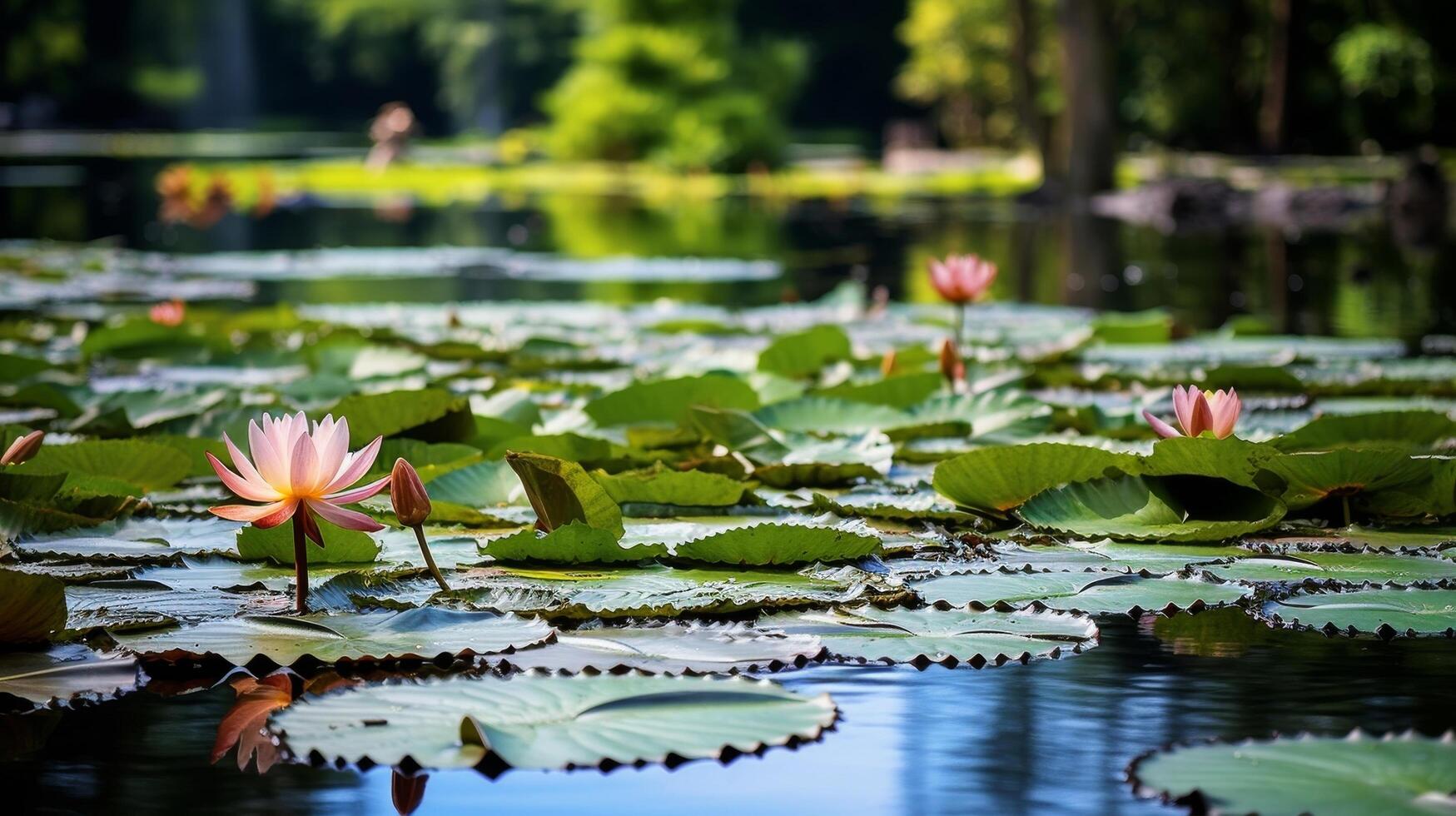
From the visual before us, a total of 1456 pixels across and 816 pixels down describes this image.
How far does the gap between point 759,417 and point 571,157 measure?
23214 mm

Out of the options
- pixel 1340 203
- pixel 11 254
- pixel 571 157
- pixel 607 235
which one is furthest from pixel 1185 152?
pixel 11 254

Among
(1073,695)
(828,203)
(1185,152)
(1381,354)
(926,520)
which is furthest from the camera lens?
(1185,152)

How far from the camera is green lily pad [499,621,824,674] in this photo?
5.21 feet

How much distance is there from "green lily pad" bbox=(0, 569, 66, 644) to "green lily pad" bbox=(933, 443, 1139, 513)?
3.52ft

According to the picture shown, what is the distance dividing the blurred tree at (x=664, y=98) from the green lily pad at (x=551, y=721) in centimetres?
2181

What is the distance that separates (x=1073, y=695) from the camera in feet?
5.23

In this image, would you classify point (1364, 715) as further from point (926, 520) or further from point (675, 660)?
point (926, 520)

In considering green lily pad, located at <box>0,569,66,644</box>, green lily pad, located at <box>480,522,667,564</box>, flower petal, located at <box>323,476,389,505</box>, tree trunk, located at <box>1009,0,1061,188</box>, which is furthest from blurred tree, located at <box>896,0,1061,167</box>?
green lily pad, located at <box>0,569,66,644</box>

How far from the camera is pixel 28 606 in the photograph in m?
1.59

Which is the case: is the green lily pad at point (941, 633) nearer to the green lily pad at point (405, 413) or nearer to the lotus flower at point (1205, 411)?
the lotus flower at point (1205, 411)

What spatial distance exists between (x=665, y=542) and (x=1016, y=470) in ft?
1.53

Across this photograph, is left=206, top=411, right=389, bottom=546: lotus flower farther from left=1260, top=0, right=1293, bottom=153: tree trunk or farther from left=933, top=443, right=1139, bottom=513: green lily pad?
left=1260, top=0, right=1293, bottom=153: tree trunk

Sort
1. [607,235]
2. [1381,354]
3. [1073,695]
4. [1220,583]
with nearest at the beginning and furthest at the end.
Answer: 1. [1073,695]
2. [1220,583]
3. [1381,354]
4. [607,235]

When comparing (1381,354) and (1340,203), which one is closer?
(1381,354)
